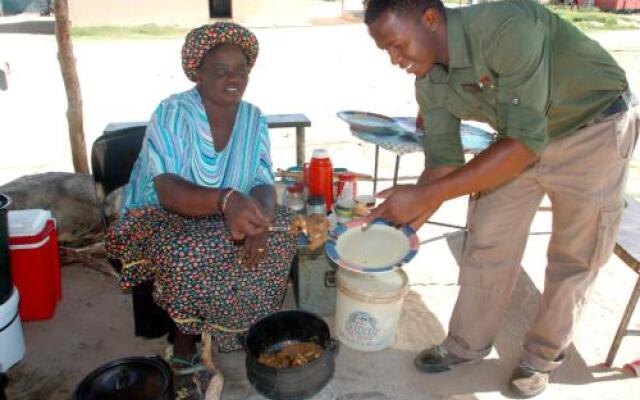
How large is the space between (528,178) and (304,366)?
136 centimetres

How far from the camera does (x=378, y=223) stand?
2.61 metres

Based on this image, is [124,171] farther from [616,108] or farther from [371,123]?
[616,108]

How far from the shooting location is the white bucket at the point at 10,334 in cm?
252

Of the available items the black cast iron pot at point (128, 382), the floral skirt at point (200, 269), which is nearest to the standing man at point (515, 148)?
the floral skirt at point (200, 269)

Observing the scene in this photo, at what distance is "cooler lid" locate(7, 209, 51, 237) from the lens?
2816mm

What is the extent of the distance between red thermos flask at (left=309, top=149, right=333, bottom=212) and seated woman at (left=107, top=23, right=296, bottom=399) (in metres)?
0.54

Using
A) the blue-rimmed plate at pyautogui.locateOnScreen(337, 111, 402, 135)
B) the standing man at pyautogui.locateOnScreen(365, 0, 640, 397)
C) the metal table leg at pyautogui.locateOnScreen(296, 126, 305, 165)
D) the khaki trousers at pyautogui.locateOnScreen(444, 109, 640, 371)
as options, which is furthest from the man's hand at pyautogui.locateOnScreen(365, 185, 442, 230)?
the metal table leg at pyautogui.locateOnScreen(296, 126, 305, 165)

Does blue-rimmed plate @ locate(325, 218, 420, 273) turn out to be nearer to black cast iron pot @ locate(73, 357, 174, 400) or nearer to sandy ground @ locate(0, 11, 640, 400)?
sandy ground @ locate(0, 11, 640, 400)

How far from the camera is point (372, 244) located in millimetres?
2629

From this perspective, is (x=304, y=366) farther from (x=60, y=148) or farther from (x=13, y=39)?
(x=13, y=39)

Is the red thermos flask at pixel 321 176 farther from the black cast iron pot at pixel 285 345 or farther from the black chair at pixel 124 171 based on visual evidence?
the black chair at pixel 124 171

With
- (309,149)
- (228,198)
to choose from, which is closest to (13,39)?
(309,149)

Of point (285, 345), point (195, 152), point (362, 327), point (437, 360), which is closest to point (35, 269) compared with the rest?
point (195, 152)

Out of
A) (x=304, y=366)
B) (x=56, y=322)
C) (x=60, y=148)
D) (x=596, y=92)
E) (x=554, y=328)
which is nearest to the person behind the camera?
(x=596, y=92)
